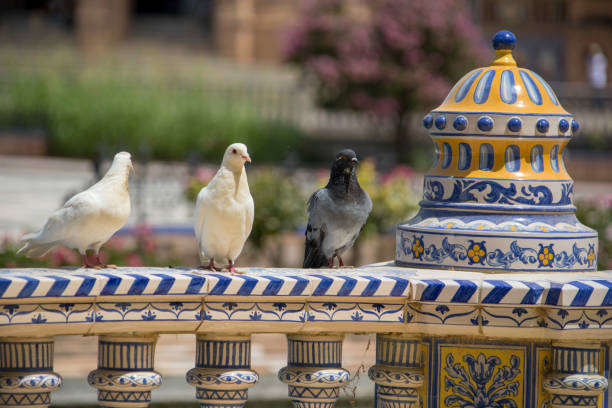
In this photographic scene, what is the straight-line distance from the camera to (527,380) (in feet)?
9.85

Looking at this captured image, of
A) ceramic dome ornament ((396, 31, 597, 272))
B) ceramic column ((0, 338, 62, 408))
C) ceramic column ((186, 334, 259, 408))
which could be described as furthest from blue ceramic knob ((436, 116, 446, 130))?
ceramic column ((0, 338, 62, 408))

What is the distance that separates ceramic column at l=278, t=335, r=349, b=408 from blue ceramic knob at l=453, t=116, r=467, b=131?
0.75 m

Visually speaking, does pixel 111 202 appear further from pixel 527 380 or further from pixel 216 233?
pixel 527 380

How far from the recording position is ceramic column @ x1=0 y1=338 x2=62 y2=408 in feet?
8.66

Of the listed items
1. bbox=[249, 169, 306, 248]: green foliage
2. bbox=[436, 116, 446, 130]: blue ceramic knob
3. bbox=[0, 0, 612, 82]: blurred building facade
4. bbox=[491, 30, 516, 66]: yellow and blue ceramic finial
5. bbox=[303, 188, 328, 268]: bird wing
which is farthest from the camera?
bbox=[0, 0, 612, 82]: blurred building facade

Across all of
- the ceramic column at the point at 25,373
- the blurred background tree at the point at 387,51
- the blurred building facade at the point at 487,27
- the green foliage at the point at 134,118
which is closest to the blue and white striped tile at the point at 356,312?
the ceramic column at the point at 25,373

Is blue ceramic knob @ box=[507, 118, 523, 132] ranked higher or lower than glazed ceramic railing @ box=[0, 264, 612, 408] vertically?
higher

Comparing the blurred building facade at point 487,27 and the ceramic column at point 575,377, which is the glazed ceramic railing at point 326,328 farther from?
the blurred building facade at point 487,27

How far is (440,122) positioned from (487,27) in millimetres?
26882

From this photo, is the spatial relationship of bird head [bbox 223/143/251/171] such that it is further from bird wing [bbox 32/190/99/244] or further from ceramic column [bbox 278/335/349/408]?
ceramic column [bbox 278/335/349/408]

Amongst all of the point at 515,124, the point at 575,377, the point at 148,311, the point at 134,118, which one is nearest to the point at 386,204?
the point at 515,124

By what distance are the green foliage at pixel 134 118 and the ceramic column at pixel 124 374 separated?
16271mm

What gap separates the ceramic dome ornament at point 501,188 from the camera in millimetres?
3100

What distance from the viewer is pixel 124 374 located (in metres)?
2.73
